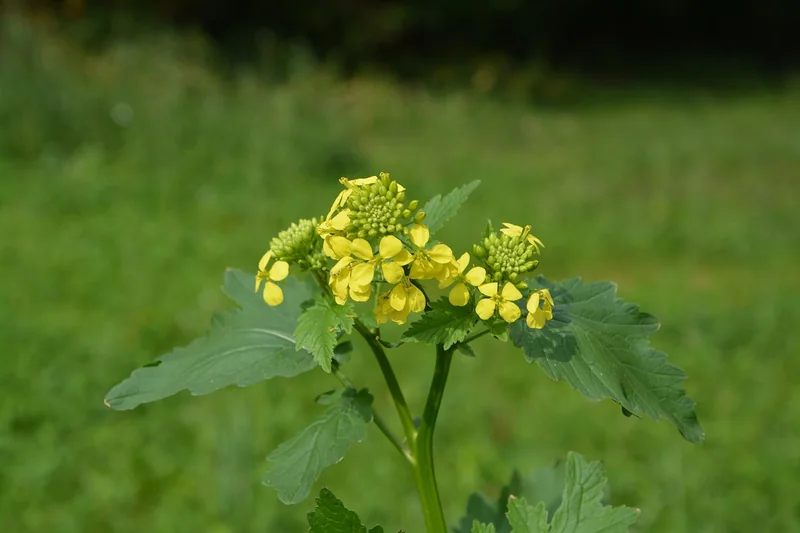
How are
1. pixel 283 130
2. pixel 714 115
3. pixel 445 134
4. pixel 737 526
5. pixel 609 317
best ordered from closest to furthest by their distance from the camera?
pixel 609 317, pixel 737 526, pixel 283 130, pixel 445 134, pixel 714 115

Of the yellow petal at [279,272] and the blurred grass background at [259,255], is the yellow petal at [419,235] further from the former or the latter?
the blurred grass background at [259,255]

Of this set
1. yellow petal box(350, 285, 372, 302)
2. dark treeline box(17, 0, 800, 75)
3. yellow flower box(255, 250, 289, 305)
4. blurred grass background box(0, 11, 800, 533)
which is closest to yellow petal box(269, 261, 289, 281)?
yellow flower box(255, 250, 289, 305)

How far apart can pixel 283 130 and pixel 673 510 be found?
4467mm

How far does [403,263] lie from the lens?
0.82 m

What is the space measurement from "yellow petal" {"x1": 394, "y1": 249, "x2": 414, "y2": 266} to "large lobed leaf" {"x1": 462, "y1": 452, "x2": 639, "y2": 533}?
0.98 feet

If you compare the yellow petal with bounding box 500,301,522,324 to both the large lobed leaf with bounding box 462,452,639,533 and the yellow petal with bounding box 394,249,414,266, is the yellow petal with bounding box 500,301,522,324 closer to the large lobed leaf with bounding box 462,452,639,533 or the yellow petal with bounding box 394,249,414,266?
the yellow petal with bounding box 394,249,414,266

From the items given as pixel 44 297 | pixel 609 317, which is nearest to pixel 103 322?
pixel 44 297

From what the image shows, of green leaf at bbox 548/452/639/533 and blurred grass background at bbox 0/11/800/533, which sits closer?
green leaf at bbox 548/452/639/533

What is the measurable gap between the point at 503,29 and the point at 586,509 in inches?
588

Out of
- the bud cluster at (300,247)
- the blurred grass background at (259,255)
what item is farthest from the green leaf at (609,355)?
the blurred grass background at (259,255)

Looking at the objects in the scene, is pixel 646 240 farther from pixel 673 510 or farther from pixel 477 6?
pixel 477 6

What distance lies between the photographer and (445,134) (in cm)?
851

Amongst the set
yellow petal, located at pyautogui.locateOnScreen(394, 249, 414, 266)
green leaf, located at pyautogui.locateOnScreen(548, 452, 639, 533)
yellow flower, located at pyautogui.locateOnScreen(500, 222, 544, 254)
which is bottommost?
green leaf, located at pyautogui.locateOnScreen(548, 452, 639, 533)

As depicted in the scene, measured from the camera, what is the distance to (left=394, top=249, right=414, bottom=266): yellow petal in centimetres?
82
